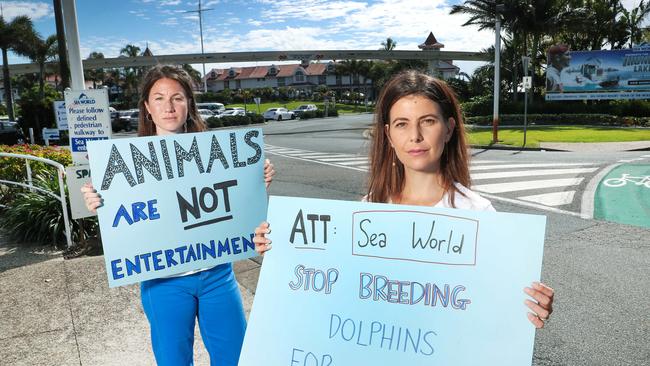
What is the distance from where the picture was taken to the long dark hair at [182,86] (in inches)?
107

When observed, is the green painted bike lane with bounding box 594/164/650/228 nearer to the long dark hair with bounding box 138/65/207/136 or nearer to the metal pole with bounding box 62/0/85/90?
the long dark hair with bounding box 138/65/207/136

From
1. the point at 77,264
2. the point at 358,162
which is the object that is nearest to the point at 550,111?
the point at 358,162

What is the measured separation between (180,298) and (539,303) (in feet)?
5.52

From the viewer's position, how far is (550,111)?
34.2m

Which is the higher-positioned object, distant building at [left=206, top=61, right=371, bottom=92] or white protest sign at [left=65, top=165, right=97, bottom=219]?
distant building at [left=206, top=61, right=371, bottom=92]

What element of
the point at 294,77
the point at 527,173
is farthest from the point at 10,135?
the point at 294,77

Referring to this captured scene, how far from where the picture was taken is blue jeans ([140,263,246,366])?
2533 millimetres

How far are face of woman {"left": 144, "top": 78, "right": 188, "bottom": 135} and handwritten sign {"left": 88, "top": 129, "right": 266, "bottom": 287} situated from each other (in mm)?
119

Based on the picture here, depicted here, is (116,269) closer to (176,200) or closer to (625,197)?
(176,200)

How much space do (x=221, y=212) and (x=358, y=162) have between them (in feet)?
43.4

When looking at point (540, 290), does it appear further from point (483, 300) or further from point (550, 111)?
point (550, 111)

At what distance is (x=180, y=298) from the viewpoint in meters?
2.56

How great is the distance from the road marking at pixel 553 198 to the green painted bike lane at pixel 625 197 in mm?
463

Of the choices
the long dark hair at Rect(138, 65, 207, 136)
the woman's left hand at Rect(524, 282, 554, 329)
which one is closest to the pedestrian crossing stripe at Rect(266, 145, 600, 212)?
the long dark hair at Rect(138, 65, 207, 136)
